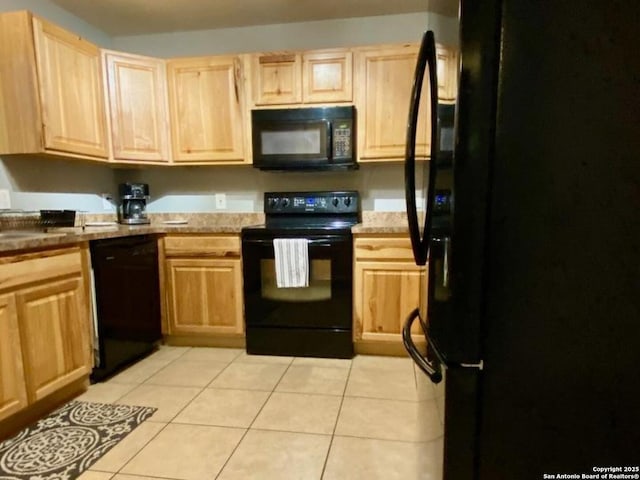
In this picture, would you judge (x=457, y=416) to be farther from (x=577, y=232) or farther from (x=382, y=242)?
(x=382, y=242)

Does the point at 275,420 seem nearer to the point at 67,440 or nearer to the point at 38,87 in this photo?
the point at 67,440

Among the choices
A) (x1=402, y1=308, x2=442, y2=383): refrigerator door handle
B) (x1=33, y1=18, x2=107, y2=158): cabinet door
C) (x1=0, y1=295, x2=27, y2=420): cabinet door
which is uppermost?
(x1=33, y1=18, x2=107, y2=158): cabinet door

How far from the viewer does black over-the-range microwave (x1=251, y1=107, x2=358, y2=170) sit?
245cm

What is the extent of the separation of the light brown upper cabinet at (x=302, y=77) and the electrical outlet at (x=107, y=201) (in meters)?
1.41

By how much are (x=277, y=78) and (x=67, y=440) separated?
2330 millimetres

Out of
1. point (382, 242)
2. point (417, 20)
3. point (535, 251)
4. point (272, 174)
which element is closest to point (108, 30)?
point (272, 174)

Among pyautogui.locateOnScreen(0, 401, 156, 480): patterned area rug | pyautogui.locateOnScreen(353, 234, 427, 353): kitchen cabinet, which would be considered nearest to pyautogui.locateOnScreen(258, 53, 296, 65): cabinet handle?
pyautogui.locateOnScreen(353, 234, 427, 353): kitchen cabinet

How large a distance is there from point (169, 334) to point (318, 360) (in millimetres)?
1084

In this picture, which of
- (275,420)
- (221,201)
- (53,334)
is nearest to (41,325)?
(53,334)

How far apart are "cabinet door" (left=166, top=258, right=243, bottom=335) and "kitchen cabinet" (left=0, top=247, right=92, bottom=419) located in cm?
63

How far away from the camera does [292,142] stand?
2512 mm

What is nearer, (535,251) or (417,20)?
(535,251)

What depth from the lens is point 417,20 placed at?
8.69 ft

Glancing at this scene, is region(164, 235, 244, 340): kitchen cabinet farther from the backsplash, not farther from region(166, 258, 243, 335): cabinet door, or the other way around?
the backsplash
